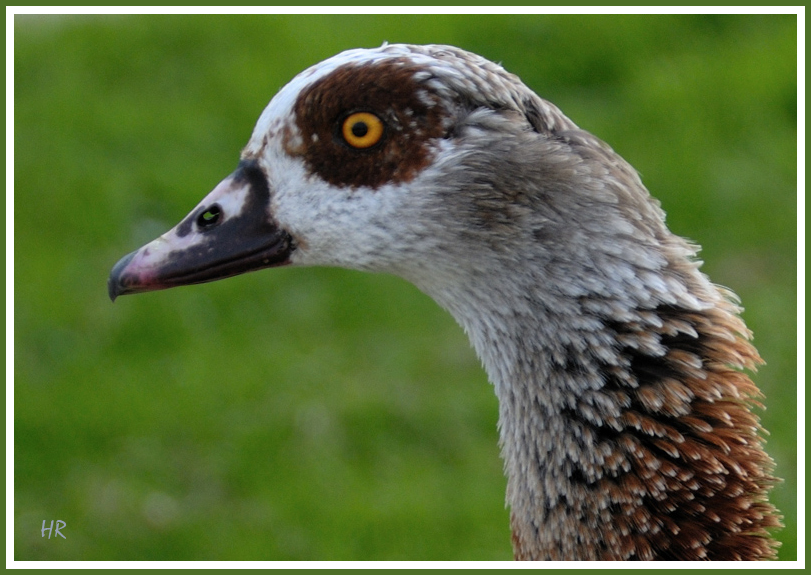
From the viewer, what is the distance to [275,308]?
578 centimetres

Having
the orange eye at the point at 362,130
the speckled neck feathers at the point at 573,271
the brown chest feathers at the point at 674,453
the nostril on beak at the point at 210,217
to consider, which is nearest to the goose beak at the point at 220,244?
the nostril on beak at the point at 210,217

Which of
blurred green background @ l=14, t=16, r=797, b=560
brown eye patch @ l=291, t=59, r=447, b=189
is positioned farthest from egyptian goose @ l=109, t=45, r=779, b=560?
blurred green background @ l=14, t=16, r=797, b=560

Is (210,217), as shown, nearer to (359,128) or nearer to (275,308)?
(359,128)

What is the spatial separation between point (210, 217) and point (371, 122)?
0.51 metres

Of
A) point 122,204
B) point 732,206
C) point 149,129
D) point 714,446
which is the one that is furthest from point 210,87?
point 714,446

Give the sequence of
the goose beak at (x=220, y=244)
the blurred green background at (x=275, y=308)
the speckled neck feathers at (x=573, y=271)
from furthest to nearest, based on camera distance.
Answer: the blurred green background at (x=275, y=308), the goose beak at (x=220, y=244), the speckled neck feathers at (x=573, y=271)

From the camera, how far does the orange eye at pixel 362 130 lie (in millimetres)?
2240

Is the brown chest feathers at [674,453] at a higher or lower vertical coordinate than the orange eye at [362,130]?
lower

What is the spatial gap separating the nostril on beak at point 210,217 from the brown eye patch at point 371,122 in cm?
32

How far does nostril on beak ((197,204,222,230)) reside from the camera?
2.42 m

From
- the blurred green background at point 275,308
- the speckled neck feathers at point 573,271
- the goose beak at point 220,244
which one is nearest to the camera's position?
the speckled neck feathers at point 573,271

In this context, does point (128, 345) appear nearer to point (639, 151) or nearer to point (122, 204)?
point (122, 204)

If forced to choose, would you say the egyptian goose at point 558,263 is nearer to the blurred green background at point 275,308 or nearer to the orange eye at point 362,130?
the orange eye at point 362,130

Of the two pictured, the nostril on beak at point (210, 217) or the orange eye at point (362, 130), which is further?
the nostril on beak at point (210, 217)
